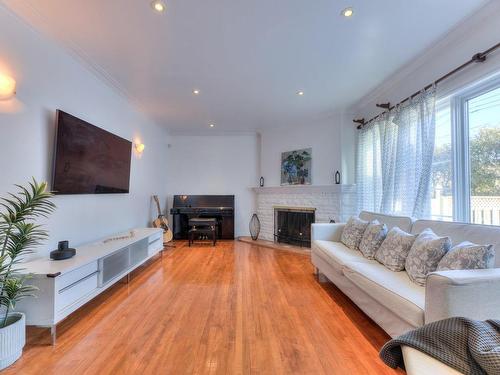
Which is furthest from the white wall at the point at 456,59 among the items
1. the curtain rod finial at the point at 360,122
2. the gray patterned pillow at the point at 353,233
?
the gray patterned pillow at the point at 353,233

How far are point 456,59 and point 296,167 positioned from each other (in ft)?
9.92

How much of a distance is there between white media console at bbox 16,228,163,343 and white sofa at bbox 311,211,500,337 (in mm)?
2317

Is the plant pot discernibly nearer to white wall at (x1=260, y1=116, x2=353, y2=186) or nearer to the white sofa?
→ the white sofa

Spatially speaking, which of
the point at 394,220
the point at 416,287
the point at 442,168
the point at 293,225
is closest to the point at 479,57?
the point at 442,168

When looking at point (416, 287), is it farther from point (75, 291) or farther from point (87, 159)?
point (87, 159)

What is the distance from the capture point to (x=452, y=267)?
64.2 inches

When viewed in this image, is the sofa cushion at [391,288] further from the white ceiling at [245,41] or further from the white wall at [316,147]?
the white wall at [316,147]

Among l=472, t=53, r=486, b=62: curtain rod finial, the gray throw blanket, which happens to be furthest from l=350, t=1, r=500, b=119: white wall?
the gray throw blanket

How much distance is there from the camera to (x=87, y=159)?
2.84m

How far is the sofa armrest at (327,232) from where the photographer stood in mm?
3473

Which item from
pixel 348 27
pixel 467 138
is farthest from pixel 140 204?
pixel 467 138

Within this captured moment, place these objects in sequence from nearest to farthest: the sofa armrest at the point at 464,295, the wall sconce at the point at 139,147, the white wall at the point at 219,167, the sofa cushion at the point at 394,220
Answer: the sofa armrest at the point at 464,295, the sofa cushion at the point at 394,220, the wall sconce at the point at 139,147, the white wall at the point at 219,167

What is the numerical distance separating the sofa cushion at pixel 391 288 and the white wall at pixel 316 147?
2.42 meters

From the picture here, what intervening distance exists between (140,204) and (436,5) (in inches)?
182
